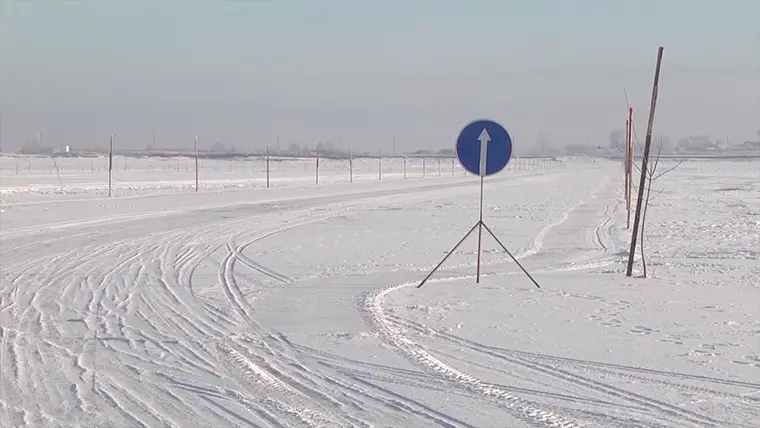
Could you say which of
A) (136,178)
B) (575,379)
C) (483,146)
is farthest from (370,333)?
(136,178)

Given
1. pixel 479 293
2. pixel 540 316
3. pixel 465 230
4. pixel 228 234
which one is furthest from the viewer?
pixel 465 230

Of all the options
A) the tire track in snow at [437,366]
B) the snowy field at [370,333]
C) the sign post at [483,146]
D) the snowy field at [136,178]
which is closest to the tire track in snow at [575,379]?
the snowy field at [370,333]

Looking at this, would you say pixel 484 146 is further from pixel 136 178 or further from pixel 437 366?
pixel 136 178

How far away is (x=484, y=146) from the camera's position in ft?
38.0

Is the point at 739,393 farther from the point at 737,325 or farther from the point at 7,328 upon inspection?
the point at 7,328

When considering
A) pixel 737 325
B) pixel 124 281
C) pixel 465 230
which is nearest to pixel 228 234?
pixel 465 230

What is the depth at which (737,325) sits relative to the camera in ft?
30.3

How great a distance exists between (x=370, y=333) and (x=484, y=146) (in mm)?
3783

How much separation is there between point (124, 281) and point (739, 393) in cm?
893

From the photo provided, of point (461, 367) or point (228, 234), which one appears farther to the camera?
point (228, 234)

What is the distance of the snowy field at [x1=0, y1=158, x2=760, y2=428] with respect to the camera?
6215 millimetres

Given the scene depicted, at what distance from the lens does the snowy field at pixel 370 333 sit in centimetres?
621

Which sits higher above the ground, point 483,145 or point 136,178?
point 483,145

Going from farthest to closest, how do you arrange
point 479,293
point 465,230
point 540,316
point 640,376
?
1. point 465,230
2. point 479,293
3. point 540,316
4. point 640,376
